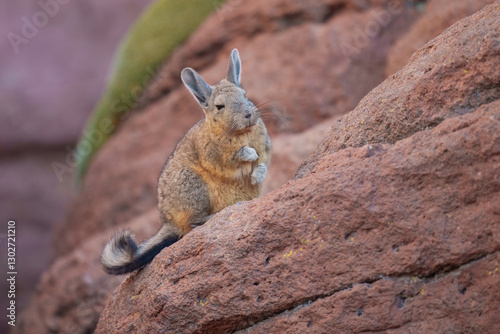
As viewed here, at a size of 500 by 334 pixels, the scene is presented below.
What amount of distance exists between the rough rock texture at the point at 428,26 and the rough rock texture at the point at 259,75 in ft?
2.19

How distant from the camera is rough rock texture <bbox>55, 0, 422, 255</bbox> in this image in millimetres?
11594

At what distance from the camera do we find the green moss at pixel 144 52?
523 inches

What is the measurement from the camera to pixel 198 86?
6.65 meters

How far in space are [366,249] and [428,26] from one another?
7.22 m

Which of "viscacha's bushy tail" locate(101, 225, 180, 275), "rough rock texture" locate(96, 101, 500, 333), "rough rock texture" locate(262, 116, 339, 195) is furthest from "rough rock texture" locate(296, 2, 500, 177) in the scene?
"rough rock texture" locate(262, 116, 339, 195)

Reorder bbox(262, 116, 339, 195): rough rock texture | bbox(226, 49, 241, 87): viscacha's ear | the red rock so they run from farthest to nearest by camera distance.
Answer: the red rock < bbox(262, 116, 339, 195): rough rock texture < bbox(226, 49, 241, 87): viscacha's ear

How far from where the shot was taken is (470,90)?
4605 mm

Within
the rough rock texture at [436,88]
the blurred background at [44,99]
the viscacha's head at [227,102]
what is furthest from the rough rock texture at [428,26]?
the blurred background at [44,99]

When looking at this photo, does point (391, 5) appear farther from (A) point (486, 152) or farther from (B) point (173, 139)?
(A) point (486, 152)

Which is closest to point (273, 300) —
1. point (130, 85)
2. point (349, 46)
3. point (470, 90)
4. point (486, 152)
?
point (486, 152)

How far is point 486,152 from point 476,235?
0.59m

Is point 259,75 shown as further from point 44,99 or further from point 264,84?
point 44,99

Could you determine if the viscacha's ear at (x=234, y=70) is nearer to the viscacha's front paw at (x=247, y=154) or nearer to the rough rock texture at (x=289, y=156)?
the viscacha's front paw at (x=247, y=154)

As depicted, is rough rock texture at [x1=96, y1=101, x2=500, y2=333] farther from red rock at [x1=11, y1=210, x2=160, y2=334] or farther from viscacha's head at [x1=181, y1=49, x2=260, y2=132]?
red rock at [x1=11, y1=210, x2=160, y2=334]
